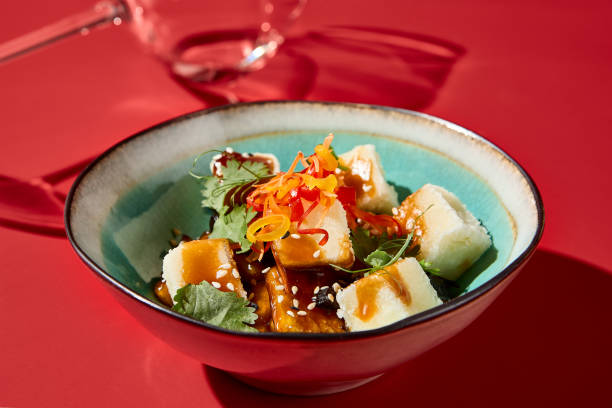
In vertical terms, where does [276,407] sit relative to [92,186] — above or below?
below

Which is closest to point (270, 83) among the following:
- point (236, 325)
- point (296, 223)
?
point (296, 223)

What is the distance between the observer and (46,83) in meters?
2.64

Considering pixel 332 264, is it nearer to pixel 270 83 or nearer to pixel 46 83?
pixel 270 83

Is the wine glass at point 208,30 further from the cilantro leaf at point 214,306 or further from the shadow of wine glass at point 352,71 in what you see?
the cilantro leaf at point 214,306

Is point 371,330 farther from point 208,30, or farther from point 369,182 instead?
point 208,30

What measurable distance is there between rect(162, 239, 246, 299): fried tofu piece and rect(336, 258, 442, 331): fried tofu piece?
0.25 metres

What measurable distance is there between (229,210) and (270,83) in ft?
4.40

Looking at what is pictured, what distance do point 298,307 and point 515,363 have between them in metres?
0.55

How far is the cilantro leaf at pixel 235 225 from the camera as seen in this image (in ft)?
4.44

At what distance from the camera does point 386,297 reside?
1093 millimetres

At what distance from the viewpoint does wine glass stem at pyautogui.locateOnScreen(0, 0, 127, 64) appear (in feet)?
6.98

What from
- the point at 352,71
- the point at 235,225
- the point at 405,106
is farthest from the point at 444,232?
the point at 352,71

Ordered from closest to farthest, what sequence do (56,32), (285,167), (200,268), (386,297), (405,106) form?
(386,297) → (200,268) → (285,167) → (56,32) → (405,106)

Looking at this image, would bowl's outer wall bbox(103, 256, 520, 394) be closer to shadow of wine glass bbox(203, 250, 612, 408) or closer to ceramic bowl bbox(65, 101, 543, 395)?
ceramic bowl bbox(65, 101, 543, 395)
